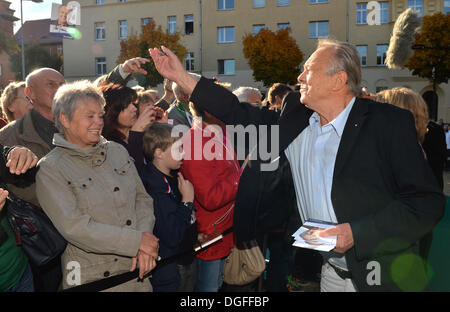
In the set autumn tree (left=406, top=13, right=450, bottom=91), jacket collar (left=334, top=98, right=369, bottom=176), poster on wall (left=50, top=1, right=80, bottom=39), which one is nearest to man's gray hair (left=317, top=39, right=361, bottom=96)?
jacket collar (left=334, top=98, right=369, bottom=176)

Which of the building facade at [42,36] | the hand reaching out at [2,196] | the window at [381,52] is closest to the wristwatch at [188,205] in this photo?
the hand reaching out at [2,196]

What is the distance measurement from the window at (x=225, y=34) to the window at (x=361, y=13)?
33.1 ft

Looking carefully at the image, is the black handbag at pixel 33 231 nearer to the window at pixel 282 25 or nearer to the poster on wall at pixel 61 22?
the poster on wall at pixel 61 22

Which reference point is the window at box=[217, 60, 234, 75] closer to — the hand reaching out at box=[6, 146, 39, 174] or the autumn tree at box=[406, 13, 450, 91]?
the autumn tree at box=[406, 13, 450, 91]

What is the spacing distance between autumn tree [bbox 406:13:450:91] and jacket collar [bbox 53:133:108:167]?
60.6 feet

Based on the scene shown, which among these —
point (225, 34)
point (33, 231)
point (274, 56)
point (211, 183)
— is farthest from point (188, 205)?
point (225, 34)

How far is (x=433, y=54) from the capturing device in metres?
18.6

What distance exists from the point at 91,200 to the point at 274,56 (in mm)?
25438

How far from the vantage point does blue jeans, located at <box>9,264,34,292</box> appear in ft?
7.30

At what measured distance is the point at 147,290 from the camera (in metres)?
2.50

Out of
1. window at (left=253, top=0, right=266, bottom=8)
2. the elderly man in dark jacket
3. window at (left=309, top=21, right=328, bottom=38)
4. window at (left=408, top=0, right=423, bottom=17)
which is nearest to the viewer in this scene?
the elderly man in dark jacket
